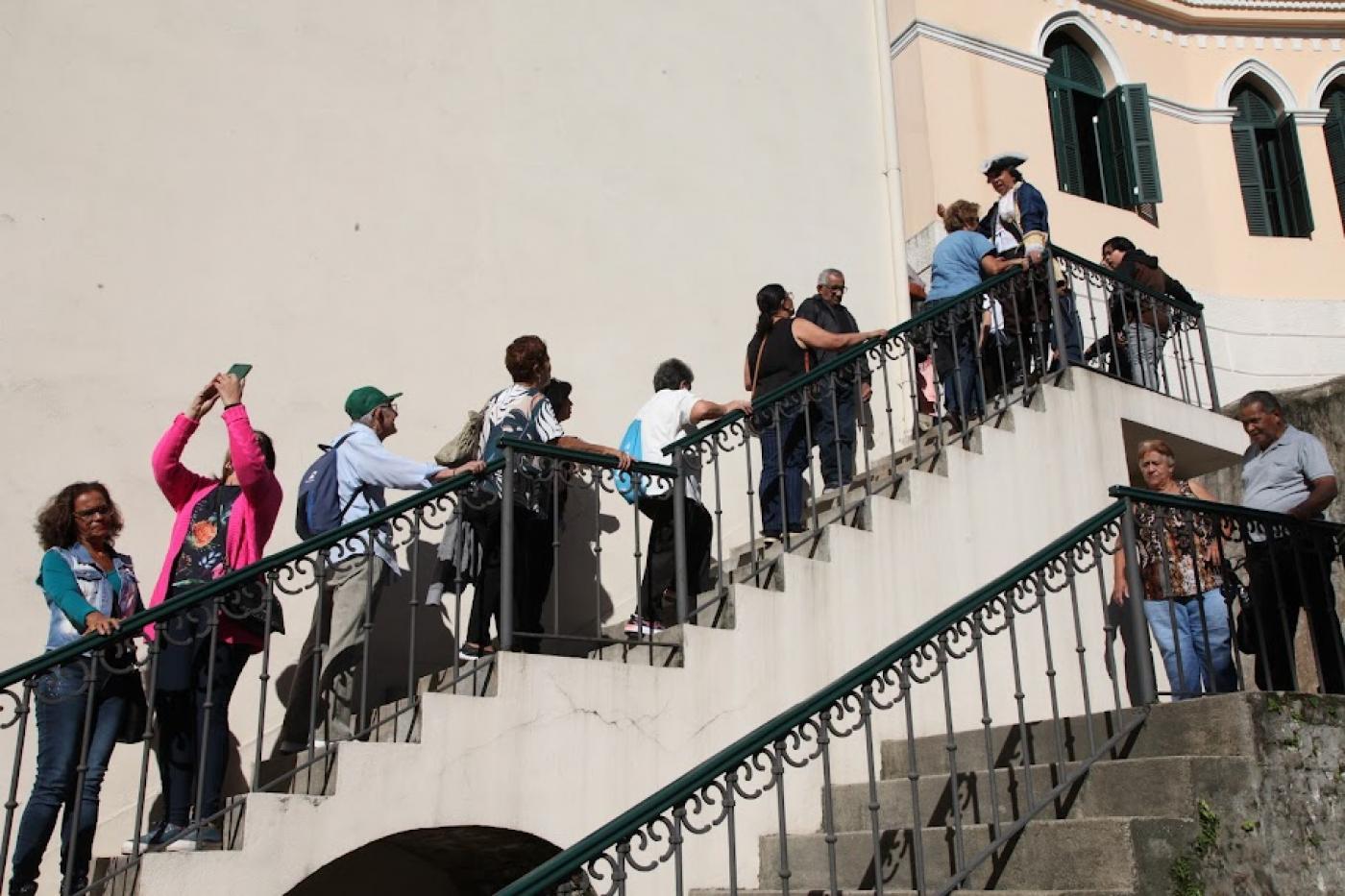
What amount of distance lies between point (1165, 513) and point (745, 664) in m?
2.18

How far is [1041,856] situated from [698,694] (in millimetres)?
2052

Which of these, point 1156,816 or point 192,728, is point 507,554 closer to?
point 192,728

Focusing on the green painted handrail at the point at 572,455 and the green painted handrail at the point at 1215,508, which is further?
the green painted handrail at the point at 572,455

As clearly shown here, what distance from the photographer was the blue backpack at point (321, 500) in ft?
23.2

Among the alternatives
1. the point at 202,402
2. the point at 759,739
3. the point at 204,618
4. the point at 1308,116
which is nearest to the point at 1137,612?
the point at 759,739

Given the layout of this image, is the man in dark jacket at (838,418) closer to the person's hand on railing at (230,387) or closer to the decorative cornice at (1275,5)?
the person's hand on railing at (230,387)

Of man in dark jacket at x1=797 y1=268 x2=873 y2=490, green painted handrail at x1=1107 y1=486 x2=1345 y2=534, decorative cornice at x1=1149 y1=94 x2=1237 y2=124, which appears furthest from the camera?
decorative cornice at x1=1149 y1=94 x2=1237 y2=124

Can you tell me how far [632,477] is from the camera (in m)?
7.63

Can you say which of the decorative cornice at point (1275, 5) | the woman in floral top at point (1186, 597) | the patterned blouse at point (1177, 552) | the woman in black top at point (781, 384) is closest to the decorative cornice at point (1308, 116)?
the decorative cornice at point (1275, 5)

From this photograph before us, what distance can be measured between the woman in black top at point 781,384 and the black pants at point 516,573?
56.1 inches

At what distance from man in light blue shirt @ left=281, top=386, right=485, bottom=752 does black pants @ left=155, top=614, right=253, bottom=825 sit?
396mm

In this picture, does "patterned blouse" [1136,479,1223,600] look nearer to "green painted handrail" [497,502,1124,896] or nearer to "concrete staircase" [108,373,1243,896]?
"green painted handrail" [497,502,1124,896]

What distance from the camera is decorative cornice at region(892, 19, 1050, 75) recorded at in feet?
45.4

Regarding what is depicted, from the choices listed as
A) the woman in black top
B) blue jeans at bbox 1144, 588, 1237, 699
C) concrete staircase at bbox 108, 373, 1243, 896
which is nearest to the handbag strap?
the woman in black top
